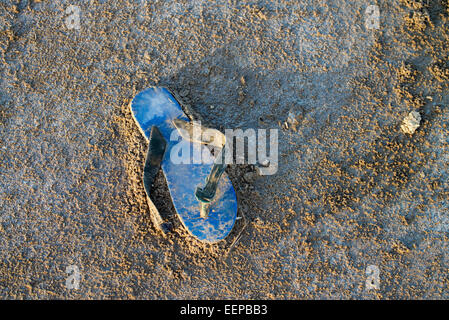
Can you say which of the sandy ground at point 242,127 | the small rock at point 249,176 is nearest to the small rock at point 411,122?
the sandy ground at point 242,127

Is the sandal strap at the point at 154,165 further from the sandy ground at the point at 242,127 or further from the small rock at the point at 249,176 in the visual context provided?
the small rock at the point at 249,176

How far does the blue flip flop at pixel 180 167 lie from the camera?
75.9 inches

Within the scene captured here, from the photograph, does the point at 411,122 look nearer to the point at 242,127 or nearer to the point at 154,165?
the point at 242,127

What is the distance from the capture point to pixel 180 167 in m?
1.97

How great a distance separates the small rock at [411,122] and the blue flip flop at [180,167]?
0.98m

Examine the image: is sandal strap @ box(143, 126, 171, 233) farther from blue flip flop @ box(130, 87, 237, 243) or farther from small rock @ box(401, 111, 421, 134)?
small rock @ box(401, 111, 421, 134)

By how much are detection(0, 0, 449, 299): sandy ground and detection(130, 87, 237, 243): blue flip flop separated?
0.21ft

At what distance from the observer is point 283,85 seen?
79.5 inches

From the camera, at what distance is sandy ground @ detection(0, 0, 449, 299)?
1.94 metres

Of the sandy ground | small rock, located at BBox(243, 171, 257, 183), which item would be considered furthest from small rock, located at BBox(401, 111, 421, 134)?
small rock, located at BBox(243, 171, 257, 183)

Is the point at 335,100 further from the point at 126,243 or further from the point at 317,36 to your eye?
the point at 126,243
